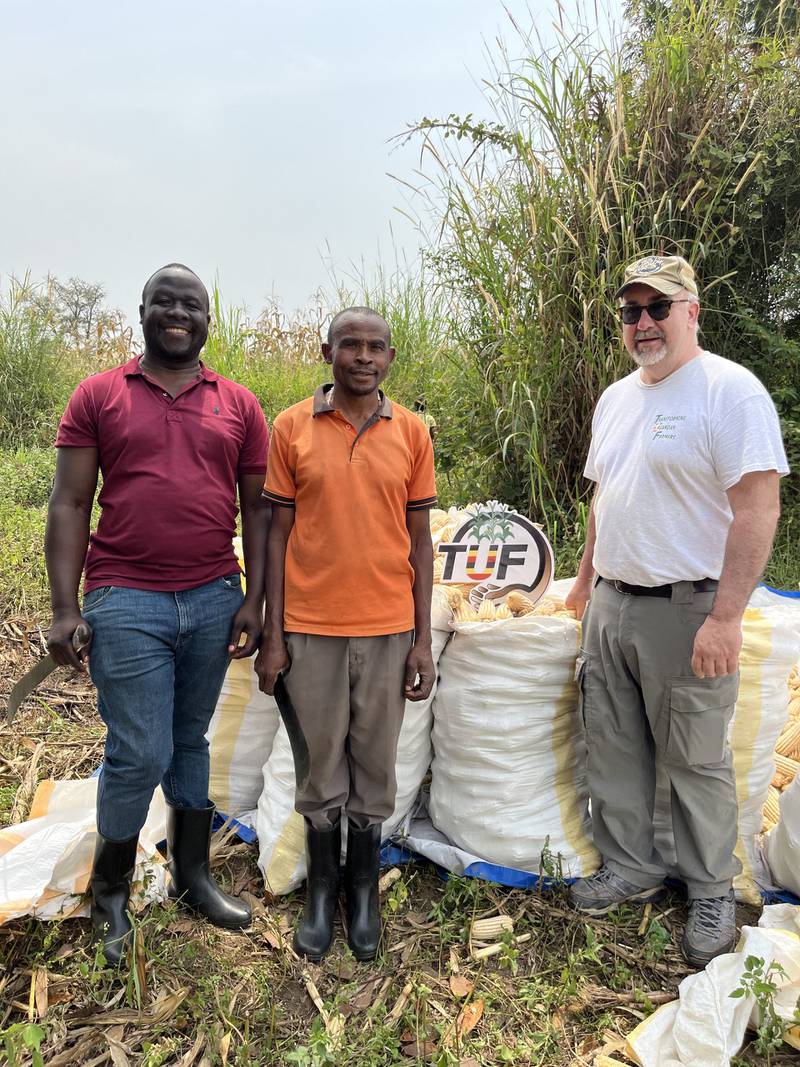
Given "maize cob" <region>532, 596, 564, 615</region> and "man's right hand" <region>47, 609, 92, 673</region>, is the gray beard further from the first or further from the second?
"man's right hand" <region>47, 609, 92, 673</region>

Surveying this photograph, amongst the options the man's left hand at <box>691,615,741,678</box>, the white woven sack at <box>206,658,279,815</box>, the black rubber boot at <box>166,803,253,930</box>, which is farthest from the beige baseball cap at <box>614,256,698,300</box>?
the black rubber boot at <box>166,803,253,930</box>

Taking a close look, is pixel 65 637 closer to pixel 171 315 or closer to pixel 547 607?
pixel 171 315

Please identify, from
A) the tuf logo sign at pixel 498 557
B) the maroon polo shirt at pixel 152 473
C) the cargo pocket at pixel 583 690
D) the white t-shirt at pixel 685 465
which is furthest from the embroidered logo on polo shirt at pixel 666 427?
the maroon polo shirt at pixel 152 473

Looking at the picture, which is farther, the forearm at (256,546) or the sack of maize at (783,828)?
the sack of maize at (783,828)

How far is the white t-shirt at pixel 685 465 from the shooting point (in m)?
2.08

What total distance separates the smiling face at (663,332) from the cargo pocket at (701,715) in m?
0.94

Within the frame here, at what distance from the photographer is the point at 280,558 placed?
2141 mm

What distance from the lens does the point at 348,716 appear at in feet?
7.18

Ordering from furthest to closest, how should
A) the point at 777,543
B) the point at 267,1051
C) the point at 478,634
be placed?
the point at 777,543 < the point at 478,634 < the point at 267,1051

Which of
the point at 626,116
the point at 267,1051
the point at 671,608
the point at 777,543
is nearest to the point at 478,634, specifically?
the point at 671,608

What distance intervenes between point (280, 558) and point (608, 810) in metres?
1.32

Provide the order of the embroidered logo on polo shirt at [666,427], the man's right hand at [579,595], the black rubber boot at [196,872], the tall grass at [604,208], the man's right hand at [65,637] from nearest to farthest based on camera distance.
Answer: the man's right hand at [65,637], the embroidered logo on polo shirt at [666,427], the black rubber boot at [196,872], the man's right hand at [579,595], the tall grass at [604,208]

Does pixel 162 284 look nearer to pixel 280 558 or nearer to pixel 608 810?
pixel 280 558

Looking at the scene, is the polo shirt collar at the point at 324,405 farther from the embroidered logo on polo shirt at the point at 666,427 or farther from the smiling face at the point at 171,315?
the embroidered logo on polo shirt at the point at 666,427
